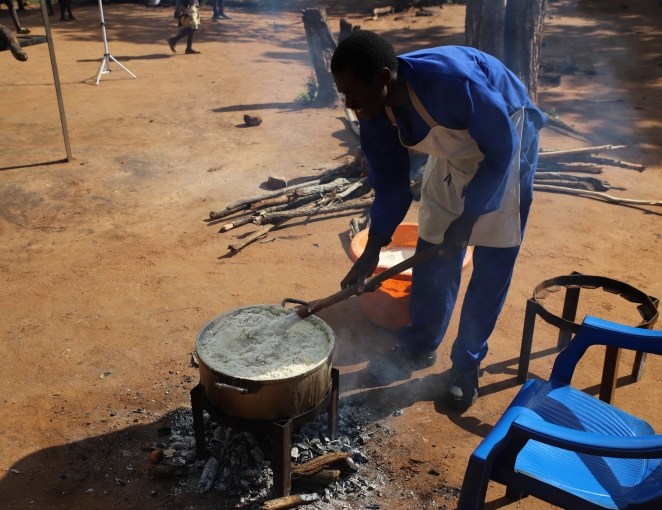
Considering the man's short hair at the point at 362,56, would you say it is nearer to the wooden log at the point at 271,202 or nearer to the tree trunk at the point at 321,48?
the wooden log at the point at 271,202

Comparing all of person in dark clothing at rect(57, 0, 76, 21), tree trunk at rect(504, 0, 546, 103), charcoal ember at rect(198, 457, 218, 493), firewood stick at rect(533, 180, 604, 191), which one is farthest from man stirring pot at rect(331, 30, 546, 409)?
person in dark clothing at rect(57, 0, 76, 21)

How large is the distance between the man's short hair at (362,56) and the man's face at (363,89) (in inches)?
0.7

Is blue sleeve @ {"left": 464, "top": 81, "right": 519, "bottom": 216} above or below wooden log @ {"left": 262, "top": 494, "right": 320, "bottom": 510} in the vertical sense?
above

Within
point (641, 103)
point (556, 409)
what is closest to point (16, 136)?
point (556, 409)

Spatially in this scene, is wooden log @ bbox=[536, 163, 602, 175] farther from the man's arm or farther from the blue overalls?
the man's arm

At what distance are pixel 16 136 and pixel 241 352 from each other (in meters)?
6.49

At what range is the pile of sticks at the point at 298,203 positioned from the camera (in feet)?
17.9

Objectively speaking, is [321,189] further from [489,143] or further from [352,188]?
[489,143]

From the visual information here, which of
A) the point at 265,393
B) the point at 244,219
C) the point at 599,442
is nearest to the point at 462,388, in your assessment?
the point at 265,393

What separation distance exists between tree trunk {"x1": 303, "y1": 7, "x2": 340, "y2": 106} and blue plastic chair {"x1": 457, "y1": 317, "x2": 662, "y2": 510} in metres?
7.49

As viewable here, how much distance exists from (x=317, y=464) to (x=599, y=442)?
4.38ft

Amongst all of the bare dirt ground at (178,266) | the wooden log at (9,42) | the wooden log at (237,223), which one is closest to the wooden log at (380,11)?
the bare dirt ground at (178,266)

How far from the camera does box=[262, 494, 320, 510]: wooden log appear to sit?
2475 millimetres

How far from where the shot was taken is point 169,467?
2.76 metres
